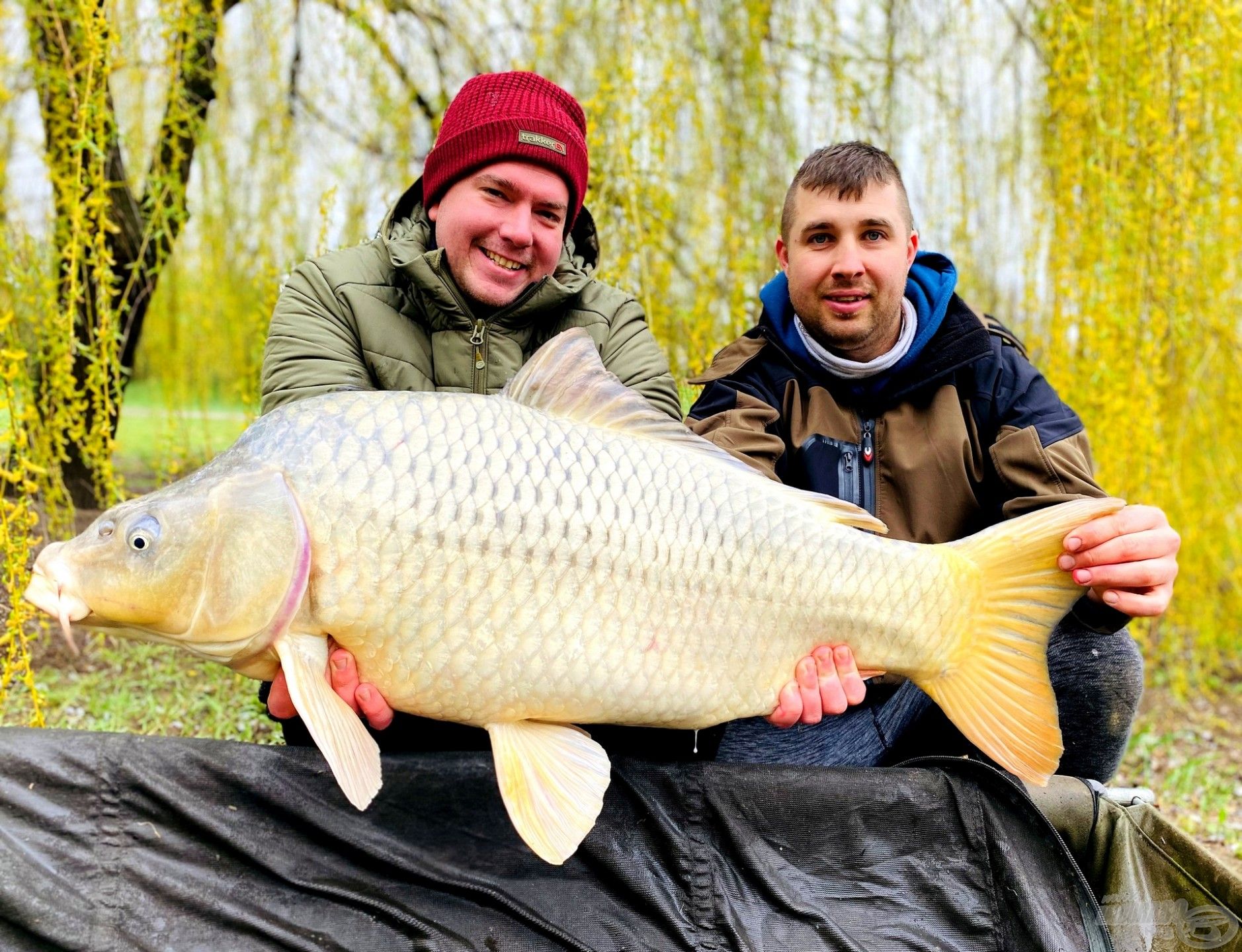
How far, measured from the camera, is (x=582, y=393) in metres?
1.22

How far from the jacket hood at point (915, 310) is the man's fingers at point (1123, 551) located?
46cm

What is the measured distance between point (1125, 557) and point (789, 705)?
43 cm

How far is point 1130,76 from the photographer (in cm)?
244

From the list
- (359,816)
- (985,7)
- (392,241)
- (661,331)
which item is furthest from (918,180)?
(359,816)

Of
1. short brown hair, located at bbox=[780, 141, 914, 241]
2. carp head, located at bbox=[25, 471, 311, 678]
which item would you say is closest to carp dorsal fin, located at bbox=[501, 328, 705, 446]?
carp head, located at bbox=[25, 471, 311, 678]

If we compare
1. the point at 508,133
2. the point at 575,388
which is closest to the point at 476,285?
the point at 508,133

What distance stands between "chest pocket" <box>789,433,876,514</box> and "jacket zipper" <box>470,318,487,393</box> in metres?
0.48

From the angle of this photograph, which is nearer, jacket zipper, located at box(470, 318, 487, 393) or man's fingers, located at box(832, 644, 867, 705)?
man's fingers, located at box(832, 644, 867, 705)

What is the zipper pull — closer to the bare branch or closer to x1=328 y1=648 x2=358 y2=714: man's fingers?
x1=328 y1=648 x2=358 y2=714: man's fingers

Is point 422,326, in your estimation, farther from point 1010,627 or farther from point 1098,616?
point 1098,616

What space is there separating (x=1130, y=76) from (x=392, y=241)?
177cm

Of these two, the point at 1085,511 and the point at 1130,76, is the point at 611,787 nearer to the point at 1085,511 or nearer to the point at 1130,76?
the point at 1085,511

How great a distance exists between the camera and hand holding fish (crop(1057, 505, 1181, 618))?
129 cm

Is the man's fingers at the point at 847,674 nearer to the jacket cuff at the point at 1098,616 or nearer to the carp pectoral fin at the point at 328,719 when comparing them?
the jacket cuff at the point at 1098,616
